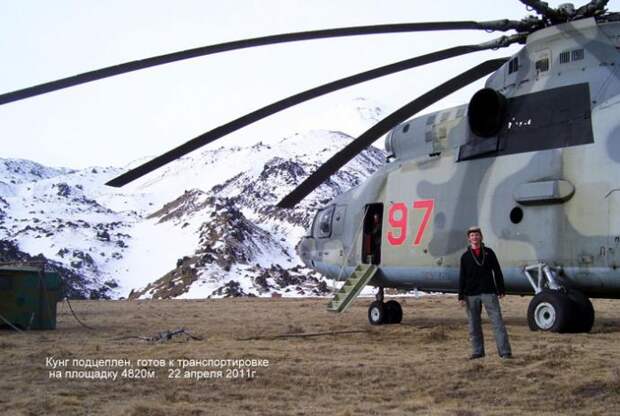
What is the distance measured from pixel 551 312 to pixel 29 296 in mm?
9463

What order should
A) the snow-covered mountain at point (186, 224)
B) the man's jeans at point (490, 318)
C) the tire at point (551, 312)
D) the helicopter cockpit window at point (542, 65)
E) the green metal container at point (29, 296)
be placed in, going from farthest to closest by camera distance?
the snow-covered mountain at point (186, 224)
the green metal container at point (29, 296)
the helicopter cockpit window at point (542, 65)
the tire at point (551, 312)
the man's jeans at point (490, 318)

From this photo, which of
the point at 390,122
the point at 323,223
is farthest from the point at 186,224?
the point at 390,122

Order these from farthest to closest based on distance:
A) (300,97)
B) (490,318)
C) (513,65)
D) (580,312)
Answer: (513,65), (300,97), (580,312), (490,318)

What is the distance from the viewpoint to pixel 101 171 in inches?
4550

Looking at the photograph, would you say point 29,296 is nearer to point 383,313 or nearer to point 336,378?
point 383,313

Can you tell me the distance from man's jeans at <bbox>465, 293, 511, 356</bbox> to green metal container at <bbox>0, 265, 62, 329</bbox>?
883cm

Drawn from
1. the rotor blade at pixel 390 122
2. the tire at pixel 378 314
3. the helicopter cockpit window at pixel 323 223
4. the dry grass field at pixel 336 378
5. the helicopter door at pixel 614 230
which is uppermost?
the rotor blade at pixel 390 122

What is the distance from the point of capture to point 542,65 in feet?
37.5

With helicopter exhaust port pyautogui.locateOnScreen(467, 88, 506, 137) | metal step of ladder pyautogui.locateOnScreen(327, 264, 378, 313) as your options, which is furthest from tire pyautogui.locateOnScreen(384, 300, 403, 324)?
helicopter exhaust port pyautogui.locateOnScreen(467, 88, 506, 137)

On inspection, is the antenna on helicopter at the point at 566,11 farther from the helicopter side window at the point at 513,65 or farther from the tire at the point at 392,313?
the tire at the point at 392,313

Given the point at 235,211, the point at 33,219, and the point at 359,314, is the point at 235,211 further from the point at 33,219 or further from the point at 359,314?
the point at 359,314

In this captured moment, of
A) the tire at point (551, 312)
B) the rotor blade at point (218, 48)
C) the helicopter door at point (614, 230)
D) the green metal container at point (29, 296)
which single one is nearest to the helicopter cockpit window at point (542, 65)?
the rotor blade at point (218, 48)

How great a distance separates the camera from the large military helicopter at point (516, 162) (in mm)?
10070

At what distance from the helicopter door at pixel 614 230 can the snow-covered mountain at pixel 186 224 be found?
1238 inches
